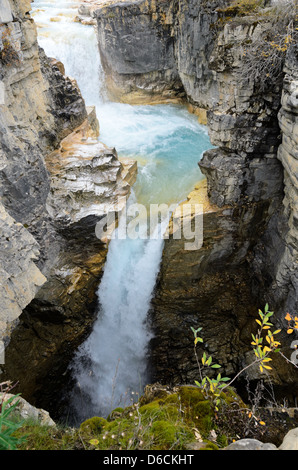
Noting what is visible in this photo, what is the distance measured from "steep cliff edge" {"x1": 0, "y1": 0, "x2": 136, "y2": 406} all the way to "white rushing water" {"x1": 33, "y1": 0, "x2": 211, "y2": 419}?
1.67 feet

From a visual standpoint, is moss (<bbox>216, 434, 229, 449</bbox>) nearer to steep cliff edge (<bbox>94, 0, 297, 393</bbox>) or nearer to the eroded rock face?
steep cliff edge (<bbox>94, 0, 297, 393</bbox>)

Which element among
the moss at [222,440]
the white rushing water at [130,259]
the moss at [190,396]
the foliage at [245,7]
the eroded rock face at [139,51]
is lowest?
the white rushing water at [130,259]

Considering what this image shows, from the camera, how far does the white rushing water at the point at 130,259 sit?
24.2ft

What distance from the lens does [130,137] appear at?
10.9 metres

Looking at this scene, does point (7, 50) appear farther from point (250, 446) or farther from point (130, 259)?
point (250, 446)

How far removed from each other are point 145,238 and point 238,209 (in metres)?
2.35

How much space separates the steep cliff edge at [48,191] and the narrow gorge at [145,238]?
0.03 metres

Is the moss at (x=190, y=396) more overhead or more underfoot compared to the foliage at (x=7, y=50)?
more underfoot

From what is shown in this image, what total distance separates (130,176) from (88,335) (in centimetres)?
420

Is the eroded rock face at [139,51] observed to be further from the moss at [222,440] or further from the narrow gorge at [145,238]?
the moss at [222,440]

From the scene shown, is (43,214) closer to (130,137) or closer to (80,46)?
(130,137)

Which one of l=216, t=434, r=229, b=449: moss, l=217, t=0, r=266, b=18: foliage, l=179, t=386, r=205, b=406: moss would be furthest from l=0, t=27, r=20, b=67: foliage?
l=216, t=434, r=229, b=449: moss

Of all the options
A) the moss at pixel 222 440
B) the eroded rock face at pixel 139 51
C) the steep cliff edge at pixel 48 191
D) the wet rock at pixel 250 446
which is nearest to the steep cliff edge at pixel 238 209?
the steep cliff edge at pixel 48 191
